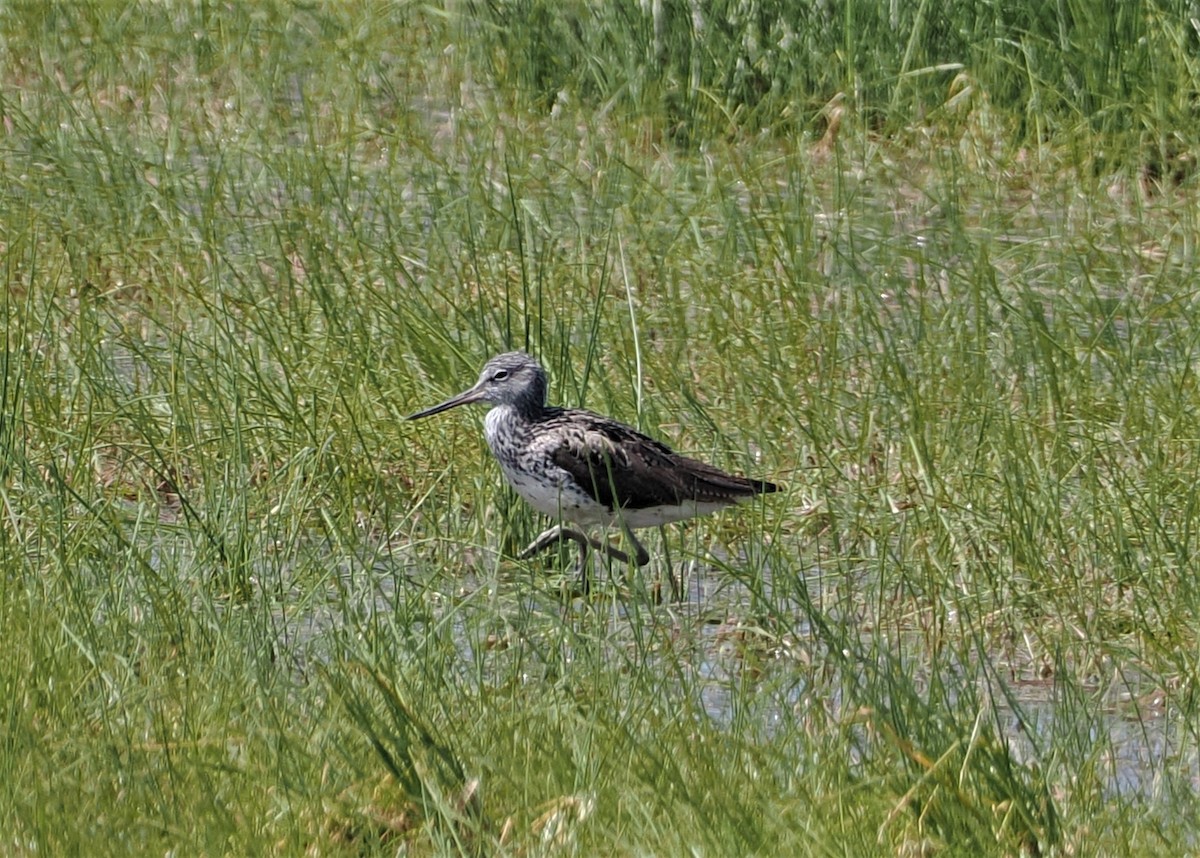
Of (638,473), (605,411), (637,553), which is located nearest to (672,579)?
(637,553)

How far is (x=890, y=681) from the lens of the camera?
4.27 metres

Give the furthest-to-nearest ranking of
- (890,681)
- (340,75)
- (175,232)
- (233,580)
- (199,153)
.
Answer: (340,75), (199,153), (175,232), (233,580), (890,681)

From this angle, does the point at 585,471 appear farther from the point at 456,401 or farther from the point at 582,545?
the point at 456,401

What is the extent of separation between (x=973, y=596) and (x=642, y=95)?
5062 millimetres


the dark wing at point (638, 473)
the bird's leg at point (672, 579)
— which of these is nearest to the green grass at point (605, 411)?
the bird's leg at point (672, 579)

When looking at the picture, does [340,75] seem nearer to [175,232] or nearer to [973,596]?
[175,232]

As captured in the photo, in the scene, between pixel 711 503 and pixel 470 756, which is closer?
pixel 470 756

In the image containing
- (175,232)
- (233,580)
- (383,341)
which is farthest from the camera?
(175,232)

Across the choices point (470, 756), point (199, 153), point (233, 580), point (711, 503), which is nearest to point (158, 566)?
point (233, 580)

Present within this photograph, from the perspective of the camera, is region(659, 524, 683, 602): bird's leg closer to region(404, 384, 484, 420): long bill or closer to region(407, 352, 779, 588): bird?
region(407, 352, 779, 588): bird

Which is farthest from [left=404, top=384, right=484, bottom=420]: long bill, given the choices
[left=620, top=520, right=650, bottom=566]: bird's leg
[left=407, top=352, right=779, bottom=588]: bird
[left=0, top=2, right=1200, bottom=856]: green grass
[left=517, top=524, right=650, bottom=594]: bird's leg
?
[left=620, top=520, right=650, bottom=566]: bird's leg

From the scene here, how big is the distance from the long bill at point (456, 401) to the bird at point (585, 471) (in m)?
0.04

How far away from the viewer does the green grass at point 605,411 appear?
4223 mm

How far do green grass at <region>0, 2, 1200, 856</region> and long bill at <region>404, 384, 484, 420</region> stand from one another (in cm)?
21
